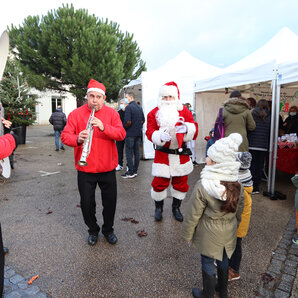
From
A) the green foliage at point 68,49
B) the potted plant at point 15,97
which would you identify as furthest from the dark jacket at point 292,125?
the green foliage at point 68,49

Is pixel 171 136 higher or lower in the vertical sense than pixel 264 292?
higher

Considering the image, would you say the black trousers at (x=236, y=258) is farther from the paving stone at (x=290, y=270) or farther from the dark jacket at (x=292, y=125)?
the dark jacket at (x=292, y=125)

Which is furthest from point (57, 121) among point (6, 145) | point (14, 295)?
point (6, 145)

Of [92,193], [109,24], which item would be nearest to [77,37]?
[109,24]

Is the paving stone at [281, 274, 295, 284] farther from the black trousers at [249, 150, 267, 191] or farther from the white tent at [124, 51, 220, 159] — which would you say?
the white tent at [124, 51, 220, 159]

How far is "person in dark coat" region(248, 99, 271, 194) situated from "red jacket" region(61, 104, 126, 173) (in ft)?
10.4

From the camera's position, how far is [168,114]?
3365 millimetres

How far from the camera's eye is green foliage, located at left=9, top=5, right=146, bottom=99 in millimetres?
16031

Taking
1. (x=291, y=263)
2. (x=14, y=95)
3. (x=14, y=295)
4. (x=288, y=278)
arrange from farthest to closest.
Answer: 1. (x=14, y=95)
2. (x=291, y=263)
3. (x=288, y=278)
4. (x=14, y=295)

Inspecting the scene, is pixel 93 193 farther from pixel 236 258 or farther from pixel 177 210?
pixel 236 258

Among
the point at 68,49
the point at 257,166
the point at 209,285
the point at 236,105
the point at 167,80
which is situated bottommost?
the point at 209,285

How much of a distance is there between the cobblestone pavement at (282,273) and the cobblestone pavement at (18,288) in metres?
1.97

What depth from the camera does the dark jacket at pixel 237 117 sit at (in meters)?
4.43

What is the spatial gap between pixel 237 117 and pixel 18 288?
13.1ft
